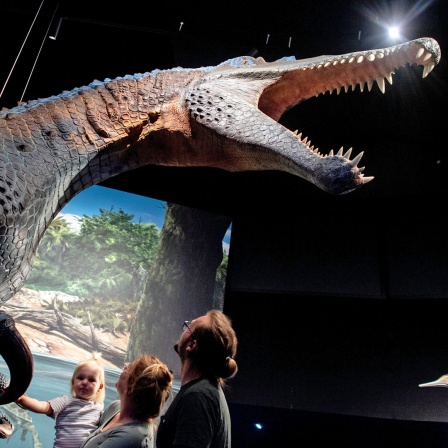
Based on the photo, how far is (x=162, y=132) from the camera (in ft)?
4.36

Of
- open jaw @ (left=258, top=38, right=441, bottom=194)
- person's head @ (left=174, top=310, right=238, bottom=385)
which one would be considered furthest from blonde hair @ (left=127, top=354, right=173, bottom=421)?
open jaw @ (left=258, top=38, right=441, bottom=194)

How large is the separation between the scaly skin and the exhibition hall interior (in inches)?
66.7

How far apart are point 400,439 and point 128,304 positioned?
8.40ft

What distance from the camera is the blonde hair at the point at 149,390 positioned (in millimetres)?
1482

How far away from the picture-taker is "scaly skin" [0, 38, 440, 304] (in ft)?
3.40

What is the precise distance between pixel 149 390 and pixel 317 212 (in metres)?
3.38

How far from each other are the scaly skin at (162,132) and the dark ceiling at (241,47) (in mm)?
1447

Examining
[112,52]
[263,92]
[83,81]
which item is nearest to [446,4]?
[263,92]

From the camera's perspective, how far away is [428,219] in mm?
4164

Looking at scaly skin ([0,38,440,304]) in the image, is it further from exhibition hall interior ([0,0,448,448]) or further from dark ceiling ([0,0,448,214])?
exhibition hall interior ([0,0,448,448])

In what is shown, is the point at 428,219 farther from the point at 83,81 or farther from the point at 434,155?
the point at 83,81

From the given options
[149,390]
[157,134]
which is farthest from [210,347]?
[157,134]

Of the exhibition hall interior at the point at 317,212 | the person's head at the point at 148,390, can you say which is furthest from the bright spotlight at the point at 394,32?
the person's head at the point at 148,390

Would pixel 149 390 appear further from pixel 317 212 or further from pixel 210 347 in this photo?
pixel 317 212
